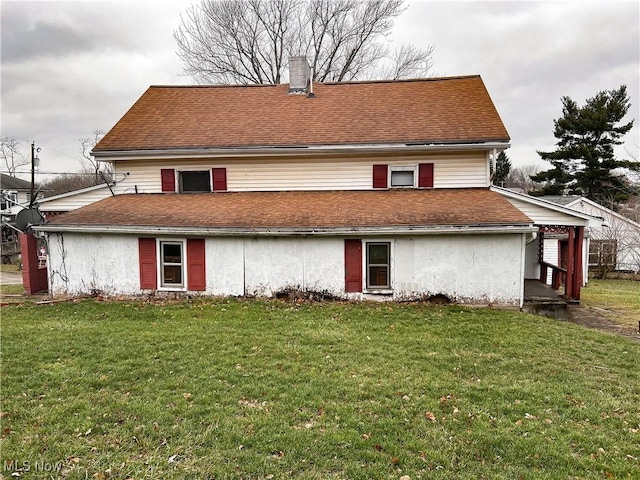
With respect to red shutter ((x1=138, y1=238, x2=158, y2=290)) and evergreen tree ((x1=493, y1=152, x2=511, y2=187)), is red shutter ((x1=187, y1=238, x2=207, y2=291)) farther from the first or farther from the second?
evergreen tree ((x1=493, y1=152, x2=511, y2=187))

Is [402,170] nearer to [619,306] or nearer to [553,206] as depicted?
[553,206]

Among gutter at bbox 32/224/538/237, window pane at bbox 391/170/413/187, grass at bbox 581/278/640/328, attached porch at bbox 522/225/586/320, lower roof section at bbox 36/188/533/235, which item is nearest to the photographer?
gutter at bbox 32/224/538/237

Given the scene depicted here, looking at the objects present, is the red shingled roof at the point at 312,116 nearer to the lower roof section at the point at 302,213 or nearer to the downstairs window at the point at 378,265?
the lower roof section at the point at 302,213

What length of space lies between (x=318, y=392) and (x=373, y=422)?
1075 millimetres

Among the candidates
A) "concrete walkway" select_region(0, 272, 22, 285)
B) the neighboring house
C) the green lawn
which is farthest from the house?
the neighboring house

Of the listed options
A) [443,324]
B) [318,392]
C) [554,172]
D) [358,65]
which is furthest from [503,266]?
[554,172]

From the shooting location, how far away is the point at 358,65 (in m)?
29.4

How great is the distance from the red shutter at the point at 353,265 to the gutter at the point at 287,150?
13.2 ft

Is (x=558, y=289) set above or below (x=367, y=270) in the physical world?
below

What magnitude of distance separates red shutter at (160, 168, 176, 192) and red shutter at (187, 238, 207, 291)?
12.0 ft

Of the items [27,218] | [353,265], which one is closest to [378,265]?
[353,265]

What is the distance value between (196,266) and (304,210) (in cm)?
381

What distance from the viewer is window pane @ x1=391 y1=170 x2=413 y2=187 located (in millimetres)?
14062

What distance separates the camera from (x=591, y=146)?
34562 mm
